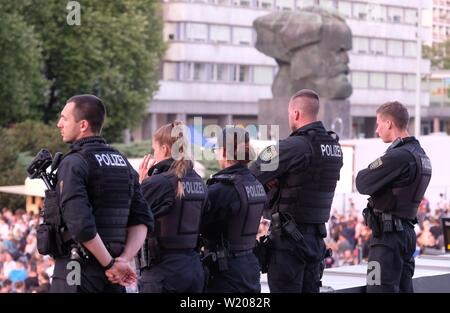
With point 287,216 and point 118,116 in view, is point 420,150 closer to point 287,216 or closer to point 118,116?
point 287,216

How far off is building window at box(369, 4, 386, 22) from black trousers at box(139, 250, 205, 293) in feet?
245

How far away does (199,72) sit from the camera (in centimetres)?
7781

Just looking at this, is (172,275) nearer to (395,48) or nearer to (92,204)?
(92,204)

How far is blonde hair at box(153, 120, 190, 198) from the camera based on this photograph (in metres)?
8.40

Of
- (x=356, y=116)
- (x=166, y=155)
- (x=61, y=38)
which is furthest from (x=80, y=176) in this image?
(x=356, y=116)

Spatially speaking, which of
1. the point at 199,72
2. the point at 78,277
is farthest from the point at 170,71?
the point at 78,277

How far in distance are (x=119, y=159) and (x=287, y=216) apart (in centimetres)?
205

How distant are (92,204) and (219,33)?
7046 cm

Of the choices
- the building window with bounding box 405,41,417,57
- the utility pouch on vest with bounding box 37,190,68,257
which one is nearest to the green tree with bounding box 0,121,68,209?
the utility pouch on vest with bounding box 37,190,68,257

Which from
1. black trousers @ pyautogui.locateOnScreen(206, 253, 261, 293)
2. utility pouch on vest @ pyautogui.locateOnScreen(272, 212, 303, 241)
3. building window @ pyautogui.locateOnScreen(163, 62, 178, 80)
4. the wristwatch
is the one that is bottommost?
black trousers @ pyautogui.locateOnScreen(206, 253, 261, 293)

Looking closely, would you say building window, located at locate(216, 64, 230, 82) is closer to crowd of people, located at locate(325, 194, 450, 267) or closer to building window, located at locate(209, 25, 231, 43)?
building window, located at locate(209, 25, 231, 43)

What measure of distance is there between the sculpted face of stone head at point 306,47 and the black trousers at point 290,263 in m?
32.1

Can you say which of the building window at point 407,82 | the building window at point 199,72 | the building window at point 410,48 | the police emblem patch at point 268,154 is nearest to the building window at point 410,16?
the building window at point 410,48

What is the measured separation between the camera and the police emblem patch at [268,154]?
9344mm
